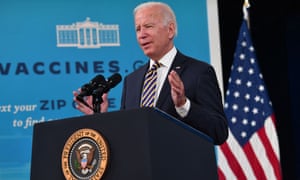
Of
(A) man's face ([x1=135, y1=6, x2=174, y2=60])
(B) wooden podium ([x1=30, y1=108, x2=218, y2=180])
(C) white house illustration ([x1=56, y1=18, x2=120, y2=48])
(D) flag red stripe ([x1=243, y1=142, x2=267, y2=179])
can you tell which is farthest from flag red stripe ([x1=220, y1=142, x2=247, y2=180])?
(B) wooden podium ([x1=30, y1=108, x2=218, y2=180])

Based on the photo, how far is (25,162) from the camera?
4711mm

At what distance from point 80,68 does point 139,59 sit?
50 centimetres

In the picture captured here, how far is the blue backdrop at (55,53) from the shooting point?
4.74m

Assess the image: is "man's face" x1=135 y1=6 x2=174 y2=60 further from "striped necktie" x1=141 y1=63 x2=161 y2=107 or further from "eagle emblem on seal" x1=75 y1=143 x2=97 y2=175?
"eagle emblem on seal" x1=75 y1=143 x2=97 y2=175

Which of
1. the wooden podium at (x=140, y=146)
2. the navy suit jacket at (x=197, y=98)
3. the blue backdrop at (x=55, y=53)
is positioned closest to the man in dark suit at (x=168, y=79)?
the navy suit jacket at (x=197, y=98)

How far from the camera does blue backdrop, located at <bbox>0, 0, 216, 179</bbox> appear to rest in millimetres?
4738

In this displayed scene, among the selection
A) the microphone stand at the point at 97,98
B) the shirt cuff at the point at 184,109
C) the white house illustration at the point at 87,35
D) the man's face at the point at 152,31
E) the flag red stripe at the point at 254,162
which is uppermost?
the white house illustration at the point at 87,35

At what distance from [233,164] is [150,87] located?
103 inches

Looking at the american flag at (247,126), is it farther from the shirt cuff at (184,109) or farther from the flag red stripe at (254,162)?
the shirt cuff at (184,109)

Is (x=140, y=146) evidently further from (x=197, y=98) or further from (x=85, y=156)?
(x=197, y=98)

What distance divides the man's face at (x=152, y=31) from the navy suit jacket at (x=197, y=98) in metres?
0.10

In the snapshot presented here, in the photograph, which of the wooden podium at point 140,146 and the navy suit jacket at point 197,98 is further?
the navy suit jacket at point 197,98

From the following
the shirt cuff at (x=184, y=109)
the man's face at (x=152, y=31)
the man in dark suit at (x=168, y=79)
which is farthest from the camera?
the man's face at (x=152, y=31)

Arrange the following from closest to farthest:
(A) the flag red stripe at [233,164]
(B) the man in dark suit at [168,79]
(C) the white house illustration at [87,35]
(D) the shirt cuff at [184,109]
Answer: (D) the shirt cuff at [184,109] → (B) the man in dark suit at [168,79] → (C) the white house illustration at [87,35] → (A) the flag red stripe at [233,164]
